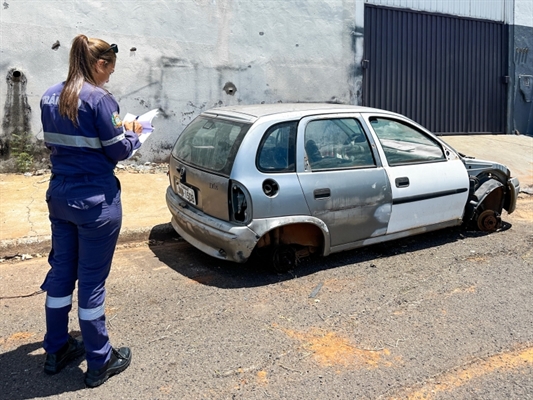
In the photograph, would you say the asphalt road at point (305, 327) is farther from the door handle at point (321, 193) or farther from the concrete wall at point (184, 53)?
the concrete wall at point (184, 53)

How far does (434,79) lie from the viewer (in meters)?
12.5

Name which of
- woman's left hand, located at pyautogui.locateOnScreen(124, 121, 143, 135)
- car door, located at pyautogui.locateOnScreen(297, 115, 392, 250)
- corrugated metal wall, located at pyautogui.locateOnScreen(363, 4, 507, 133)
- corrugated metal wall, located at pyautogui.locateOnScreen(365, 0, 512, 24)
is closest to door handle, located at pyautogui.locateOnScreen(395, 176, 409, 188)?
car door, located at pyautogui.locateOnScreen(297, 115, 392, 250)

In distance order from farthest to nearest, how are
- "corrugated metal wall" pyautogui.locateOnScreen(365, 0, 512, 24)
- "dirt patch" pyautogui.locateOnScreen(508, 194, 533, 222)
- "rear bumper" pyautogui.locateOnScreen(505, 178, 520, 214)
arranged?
"corrugated metal wall" pyautogui.locateOnScreen(365, 0, 512, 24) → "dirt patch" pyautogui.locateOnScreen(508, 194, 533, 222) → "rear bumper" pyautogui.locateOnScreen(505, 178, 520, 214)

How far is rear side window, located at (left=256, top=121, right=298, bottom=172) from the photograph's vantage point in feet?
15.1

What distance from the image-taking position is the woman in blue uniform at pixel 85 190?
2.93m

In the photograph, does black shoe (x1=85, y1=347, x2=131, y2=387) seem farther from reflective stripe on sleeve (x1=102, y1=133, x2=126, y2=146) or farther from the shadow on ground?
the shadow on ground

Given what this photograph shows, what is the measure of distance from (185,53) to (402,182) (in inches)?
217

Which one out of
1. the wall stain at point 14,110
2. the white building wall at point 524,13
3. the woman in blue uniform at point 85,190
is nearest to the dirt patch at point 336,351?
the woman in blue uniform at point 85,190

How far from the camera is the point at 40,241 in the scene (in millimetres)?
5523

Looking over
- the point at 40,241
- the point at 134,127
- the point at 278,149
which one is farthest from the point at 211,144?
the point at 40,241

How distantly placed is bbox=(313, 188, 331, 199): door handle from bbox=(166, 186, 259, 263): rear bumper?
2.27ft

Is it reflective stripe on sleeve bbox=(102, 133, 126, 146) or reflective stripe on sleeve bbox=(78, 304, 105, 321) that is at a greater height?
reflective stripe on sleeve bbox=(102, 133, 126, 146)

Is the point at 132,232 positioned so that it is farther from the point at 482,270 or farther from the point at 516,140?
the point at 516,140

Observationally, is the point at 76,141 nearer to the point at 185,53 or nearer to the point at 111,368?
the point at 111,368
